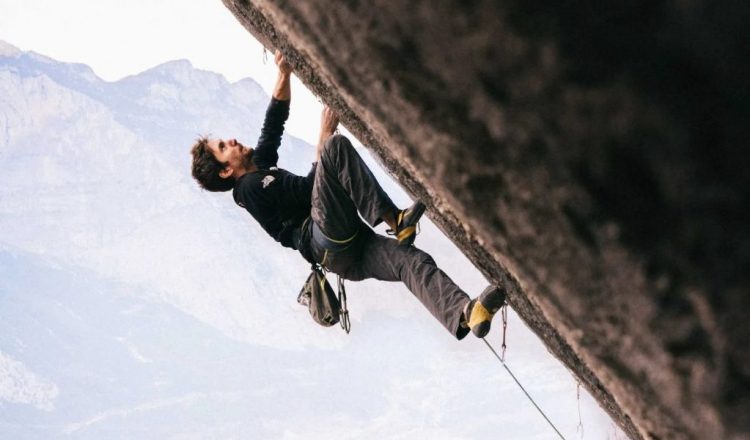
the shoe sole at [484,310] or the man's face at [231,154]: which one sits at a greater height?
the man's face at [231,154]

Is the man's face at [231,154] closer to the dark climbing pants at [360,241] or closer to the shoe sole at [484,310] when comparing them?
the dark climbing pants at [360,241]

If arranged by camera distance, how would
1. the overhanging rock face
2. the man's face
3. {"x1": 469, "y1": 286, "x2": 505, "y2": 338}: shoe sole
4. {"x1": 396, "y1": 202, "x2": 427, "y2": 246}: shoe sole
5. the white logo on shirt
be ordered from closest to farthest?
1. the overhanging rock face
2. {"x1": 469, "y1": 286, "x2": 505, "y2": 338}: shoe sole
3. {"x1": 396, "y1": 202, "x2": 427, "y2": 246}: shoe sole
4. the white logo on shirt
5. the man's face

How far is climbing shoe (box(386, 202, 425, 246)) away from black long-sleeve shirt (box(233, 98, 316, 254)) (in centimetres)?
67

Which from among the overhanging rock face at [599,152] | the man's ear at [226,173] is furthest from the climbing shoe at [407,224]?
the overhanging rock face at [599,152]

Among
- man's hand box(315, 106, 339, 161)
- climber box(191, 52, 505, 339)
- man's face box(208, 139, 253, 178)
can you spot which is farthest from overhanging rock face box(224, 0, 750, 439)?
man's face box(208, 139, 253, 178)

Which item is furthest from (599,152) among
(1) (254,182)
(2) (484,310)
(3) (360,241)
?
(1) (254,182)

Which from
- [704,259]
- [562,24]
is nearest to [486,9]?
[562,24]

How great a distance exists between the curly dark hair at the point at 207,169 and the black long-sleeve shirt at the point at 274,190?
0.11m

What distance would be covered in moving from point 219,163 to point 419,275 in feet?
5.11

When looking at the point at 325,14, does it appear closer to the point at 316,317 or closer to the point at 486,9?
the point at 486,9

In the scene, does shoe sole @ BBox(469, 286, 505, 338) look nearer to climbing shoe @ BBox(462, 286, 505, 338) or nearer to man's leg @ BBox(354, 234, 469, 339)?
climbing shoe @ BBox(462, 286, 505, 338)

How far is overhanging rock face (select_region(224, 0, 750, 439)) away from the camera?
0.65 m

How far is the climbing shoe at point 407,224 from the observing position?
10.9 feet

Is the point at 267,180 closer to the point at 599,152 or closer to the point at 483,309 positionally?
the point at 483,309
